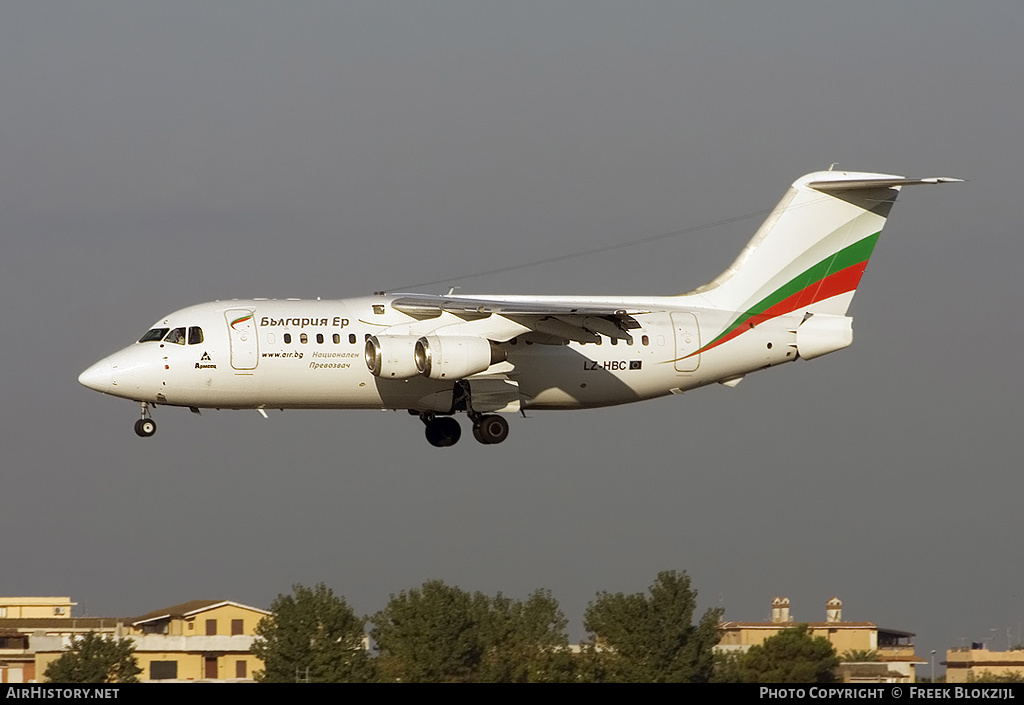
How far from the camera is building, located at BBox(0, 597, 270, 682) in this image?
38.1m

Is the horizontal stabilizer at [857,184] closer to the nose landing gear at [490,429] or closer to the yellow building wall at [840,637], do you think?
the nose landing gear at [490,429]

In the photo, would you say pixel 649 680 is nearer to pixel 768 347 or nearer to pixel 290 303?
pixel 768 347

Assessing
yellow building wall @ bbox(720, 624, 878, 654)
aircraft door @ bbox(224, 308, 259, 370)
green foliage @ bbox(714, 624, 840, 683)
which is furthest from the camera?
yellow building wall @ bbox(720, 624, 878, 654)

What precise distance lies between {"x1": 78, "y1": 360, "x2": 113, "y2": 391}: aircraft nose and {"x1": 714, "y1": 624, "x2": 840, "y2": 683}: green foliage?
10999 mm

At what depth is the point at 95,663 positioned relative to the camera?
31000 millimetres

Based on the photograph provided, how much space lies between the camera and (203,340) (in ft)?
90.8

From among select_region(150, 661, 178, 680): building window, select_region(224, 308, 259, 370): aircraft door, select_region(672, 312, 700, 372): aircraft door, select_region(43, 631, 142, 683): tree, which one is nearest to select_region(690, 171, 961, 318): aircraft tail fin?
select_region(672, 312, 700, 372): aircraft door

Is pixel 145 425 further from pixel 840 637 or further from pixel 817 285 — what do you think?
pixel 840 637

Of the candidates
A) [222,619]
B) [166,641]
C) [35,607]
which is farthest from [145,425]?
[35,607]

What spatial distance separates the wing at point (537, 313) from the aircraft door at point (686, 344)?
1.24m

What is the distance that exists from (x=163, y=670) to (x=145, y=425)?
547 inches

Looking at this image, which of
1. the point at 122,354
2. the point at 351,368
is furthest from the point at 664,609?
the point at 122,354

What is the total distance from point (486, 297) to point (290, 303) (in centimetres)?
321

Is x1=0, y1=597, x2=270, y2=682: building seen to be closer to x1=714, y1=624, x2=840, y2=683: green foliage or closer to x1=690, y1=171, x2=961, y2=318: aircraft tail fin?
x1=714, y1=624, x2=840, y2=683: green foliage
